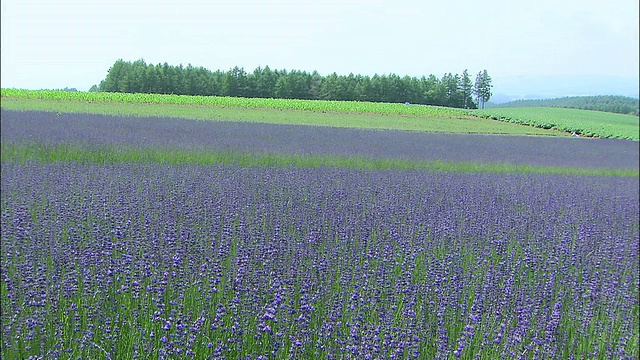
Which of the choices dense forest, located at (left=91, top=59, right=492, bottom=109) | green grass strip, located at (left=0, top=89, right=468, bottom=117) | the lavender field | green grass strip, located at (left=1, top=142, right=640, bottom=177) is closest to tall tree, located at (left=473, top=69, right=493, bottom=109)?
dense forest, located at (left=91, top=59, right=492, bottom=109)

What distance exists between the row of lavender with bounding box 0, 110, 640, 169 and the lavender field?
3531 mm

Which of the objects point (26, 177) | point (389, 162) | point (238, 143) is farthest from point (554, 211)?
point (238, 143)

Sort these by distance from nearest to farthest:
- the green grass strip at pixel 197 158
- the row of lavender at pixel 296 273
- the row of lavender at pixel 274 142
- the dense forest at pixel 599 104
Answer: the row of lavender at pixel 296 273
the green grass strip at pixel 197 158
the row of lavender at pixel 274 142
the dense forest at pixel 599 104

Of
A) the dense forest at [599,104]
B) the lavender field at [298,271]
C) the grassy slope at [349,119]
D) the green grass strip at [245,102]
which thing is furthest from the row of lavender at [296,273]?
the dense forest at [599,104]

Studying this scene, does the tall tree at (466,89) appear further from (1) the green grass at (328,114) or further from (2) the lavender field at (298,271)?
(2) the lavender field at (298,271)

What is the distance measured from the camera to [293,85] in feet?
105

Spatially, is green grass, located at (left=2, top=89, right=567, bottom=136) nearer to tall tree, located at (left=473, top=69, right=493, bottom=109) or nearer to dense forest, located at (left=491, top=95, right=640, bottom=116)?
tall tree, located at (left=473, top=69, right=493, bottom=109)

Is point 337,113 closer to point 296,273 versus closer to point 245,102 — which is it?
point 245,102

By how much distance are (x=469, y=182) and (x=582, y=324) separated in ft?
14.7

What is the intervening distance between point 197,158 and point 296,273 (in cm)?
577

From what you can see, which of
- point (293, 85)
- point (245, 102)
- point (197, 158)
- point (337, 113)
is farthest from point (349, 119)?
point (197, 158)

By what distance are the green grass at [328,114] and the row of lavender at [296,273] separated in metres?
14.7

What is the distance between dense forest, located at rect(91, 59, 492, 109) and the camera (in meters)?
20.3

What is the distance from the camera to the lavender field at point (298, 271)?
2324 mm
